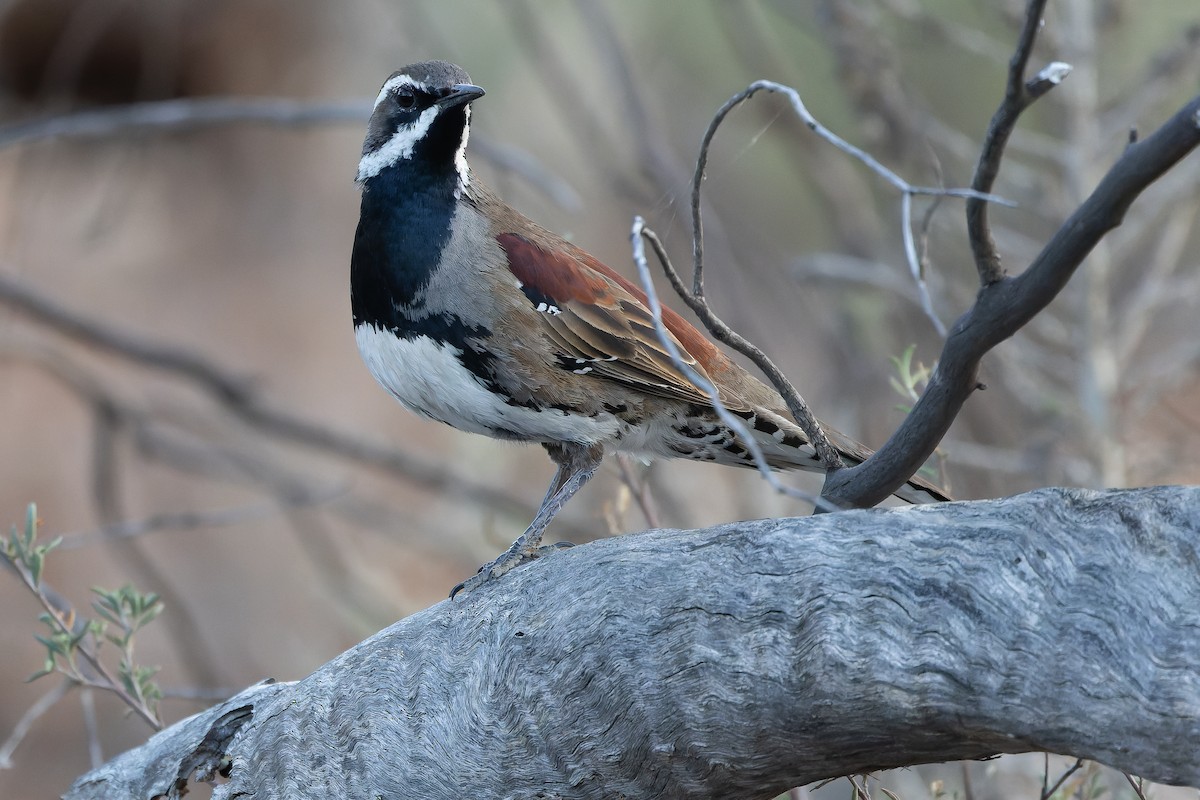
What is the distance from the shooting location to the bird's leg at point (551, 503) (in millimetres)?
3527

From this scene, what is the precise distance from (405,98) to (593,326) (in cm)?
98

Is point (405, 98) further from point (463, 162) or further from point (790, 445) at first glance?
point (790, 445)

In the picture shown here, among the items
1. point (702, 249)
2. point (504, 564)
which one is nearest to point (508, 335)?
point (504, 564)

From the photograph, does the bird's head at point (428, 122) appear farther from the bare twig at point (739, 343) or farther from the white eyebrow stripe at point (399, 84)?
the bare twig at point (739, 343)

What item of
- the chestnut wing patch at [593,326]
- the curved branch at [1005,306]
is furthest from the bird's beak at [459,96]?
the curved branch at [1005,306]

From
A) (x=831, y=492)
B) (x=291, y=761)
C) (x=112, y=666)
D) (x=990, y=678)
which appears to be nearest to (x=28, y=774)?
(x=112, y=666)

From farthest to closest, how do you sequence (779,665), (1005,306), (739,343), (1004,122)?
(739,343)
(779,665)
(1005,306)
(1004,122)

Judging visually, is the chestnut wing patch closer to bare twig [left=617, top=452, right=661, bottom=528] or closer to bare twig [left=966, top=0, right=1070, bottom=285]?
bare twig [left=617, top=452, right=661, bottom=528]

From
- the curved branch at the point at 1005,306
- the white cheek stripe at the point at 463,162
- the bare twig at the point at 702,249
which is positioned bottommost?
→ the curved branch at the point at 1005,306

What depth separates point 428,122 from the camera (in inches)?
154

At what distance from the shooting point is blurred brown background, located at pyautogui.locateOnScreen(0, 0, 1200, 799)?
600 cm

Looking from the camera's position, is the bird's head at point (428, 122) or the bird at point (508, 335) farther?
the bird's head at point (428, 122)

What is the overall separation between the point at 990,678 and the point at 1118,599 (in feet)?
0.93

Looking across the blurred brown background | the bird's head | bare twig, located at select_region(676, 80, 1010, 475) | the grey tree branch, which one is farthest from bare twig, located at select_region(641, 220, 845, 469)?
the bird's head
